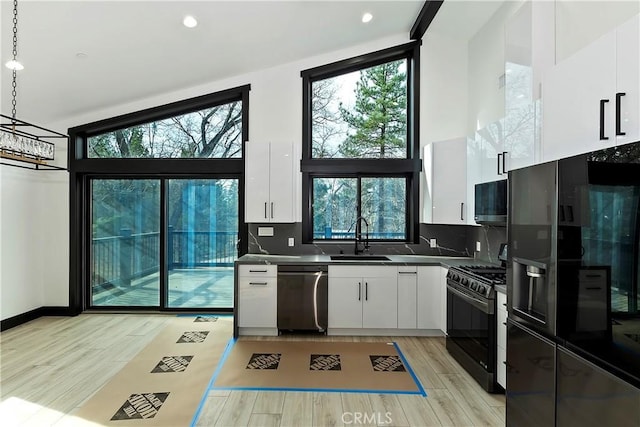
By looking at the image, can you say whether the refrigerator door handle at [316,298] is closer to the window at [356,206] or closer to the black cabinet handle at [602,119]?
the window at [356,206]

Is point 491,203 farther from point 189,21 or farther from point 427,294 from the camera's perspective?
point 189,21

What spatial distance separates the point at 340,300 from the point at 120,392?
2.26 meters

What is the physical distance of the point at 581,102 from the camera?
1.81 m

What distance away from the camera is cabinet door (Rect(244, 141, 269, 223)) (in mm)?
4363

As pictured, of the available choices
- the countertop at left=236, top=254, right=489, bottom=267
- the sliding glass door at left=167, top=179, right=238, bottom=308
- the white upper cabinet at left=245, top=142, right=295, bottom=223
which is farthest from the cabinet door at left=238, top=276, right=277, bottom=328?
the sliding glass door at left=167, top=179, right=238, bottom=308

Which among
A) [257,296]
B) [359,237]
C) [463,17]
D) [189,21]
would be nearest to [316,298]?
[257,296]

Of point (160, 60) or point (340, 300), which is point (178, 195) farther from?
point (340, 300)

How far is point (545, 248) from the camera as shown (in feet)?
5.58

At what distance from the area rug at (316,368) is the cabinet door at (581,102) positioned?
6.94 ft

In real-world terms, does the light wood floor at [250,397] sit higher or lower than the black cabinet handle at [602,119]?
lower

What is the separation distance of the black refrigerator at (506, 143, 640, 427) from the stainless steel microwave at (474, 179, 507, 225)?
1.01 m

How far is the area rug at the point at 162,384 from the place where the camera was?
250cm

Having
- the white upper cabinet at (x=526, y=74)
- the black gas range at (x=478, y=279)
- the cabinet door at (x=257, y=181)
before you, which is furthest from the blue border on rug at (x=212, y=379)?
the white upper cabinet at (x=526, y=74)
